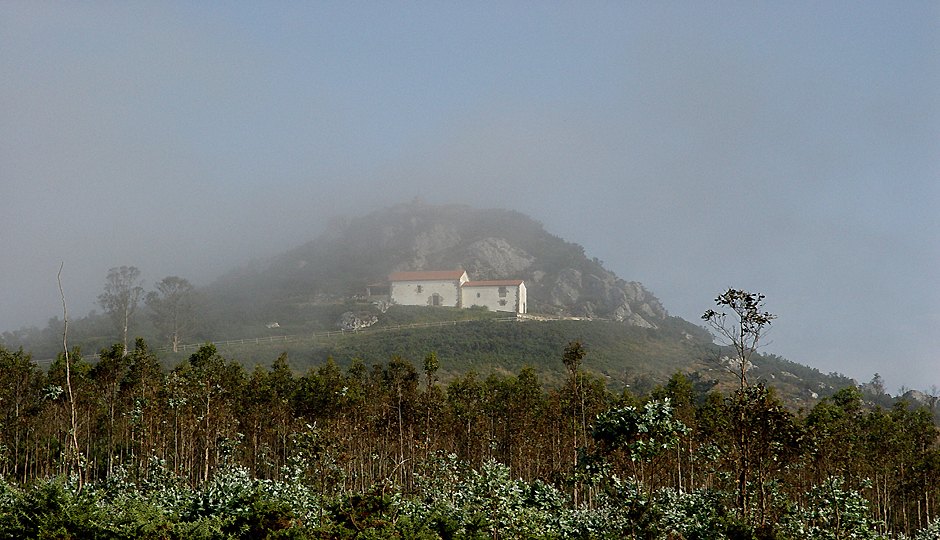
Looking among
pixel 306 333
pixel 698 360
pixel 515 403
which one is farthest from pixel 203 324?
pixel 515 403

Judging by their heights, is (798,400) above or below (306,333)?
below

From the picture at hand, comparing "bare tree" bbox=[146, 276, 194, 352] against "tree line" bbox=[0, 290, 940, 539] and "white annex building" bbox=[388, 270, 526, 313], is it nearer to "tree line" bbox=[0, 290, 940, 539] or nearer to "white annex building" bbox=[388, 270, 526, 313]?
"white annex building" bbox=[388, 270, 526, 313]

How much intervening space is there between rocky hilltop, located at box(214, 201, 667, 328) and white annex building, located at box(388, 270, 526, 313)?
52.3 ft

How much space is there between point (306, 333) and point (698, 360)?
5508 cm

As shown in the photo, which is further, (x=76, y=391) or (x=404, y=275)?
(x=404, y=275)

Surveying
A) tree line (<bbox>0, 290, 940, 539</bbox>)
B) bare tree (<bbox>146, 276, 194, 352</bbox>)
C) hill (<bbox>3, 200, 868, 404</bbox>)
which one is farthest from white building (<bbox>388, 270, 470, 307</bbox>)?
tree line (<bbox>0, 290, 940, 539</bbox>)

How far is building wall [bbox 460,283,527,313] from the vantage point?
113375mm

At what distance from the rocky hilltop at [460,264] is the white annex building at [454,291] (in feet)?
52.3

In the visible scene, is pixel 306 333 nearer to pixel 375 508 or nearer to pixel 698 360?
pixel 698 360

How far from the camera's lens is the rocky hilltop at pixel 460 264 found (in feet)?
454

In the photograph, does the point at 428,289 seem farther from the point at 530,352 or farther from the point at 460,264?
the point at 460,264

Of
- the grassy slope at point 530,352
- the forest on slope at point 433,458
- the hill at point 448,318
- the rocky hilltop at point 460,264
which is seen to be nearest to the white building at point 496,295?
the hill at point 448,318

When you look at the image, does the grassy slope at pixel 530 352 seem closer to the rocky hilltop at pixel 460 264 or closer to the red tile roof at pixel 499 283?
the red tile roof at pixel 499 283

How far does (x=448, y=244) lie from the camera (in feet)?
569
